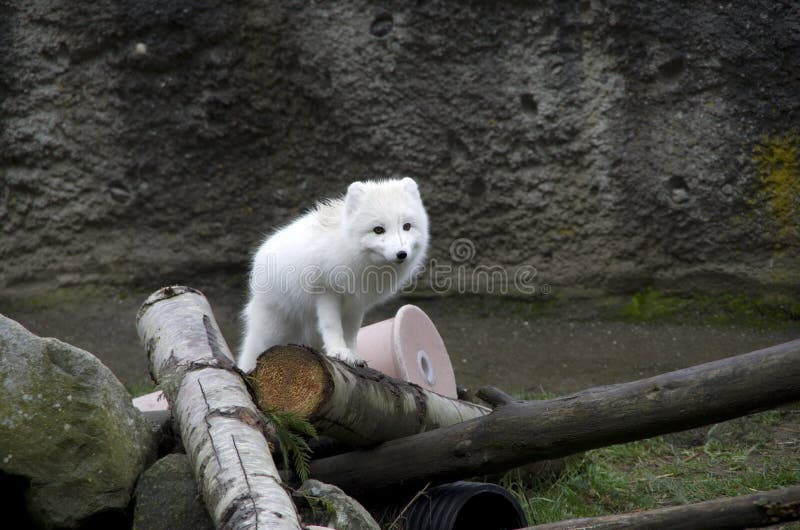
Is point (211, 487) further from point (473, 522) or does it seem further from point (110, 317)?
point (110, 317)

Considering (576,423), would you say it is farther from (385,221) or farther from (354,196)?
(354,196)

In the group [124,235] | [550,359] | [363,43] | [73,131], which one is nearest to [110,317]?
[124,235]

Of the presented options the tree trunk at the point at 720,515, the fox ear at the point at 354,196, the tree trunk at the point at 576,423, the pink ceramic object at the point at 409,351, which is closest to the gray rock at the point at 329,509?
the tree trunk at the point at 576,423

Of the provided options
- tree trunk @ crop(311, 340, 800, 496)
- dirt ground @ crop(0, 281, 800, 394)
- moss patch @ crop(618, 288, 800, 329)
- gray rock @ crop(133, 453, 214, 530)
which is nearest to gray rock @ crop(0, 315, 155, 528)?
gray rock @ crop(133, 453, 214, 530)

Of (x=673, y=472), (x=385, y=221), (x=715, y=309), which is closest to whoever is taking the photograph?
(x=385, y=221)

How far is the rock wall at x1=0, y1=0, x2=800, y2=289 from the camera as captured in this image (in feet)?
22.7

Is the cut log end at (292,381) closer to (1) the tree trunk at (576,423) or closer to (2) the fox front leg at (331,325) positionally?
(1) the tree trunk at (576,423)

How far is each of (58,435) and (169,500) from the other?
462mm

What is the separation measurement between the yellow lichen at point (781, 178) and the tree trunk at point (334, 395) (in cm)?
417

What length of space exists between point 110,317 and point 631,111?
4.53 metres

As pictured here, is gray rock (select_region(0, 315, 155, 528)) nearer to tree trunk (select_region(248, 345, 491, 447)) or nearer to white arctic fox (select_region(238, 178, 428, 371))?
tree trunk (select_region(248, 345, 491, 447))

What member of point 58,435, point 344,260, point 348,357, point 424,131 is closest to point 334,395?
point 348,357

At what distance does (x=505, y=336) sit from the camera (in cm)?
727

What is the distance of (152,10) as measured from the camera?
731 centimetres
